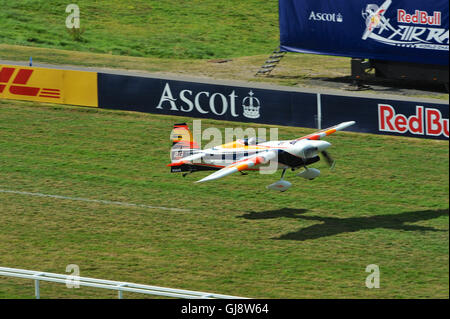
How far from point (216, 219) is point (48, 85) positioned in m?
16.9

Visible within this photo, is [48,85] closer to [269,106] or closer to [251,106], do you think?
[251,106]

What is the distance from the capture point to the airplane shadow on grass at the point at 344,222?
28.1 meters

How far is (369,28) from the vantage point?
45.1 metres

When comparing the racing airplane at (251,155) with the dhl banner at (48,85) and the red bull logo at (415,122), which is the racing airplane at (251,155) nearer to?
the red bull logo at (415,122)

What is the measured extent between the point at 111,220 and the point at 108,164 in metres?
6.30

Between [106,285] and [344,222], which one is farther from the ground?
[344,222]

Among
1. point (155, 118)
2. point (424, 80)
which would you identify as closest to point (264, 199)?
point (155, 118)

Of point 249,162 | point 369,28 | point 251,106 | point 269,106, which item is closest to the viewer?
point 249,162

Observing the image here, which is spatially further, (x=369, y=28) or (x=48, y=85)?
(x=369, y=28)

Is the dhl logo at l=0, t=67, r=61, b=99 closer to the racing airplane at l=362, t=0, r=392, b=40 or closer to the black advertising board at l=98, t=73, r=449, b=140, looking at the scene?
the black advertising board at l=98, t=73, r=449, b=140

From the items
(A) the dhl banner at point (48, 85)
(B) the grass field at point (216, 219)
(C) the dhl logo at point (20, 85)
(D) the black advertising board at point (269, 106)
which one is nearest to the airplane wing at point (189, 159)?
(B) the grass field at point (216, 219)

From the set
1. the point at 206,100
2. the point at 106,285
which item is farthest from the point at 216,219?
the point at 206,100

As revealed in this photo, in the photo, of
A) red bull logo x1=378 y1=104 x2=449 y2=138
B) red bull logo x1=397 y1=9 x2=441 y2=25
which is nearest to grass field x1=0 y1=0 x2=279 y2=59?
red bull logo x1=397 y1=9 x2=441 y2=25

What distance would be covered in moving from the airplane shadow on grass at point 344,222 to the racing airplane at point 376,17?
1753cm
